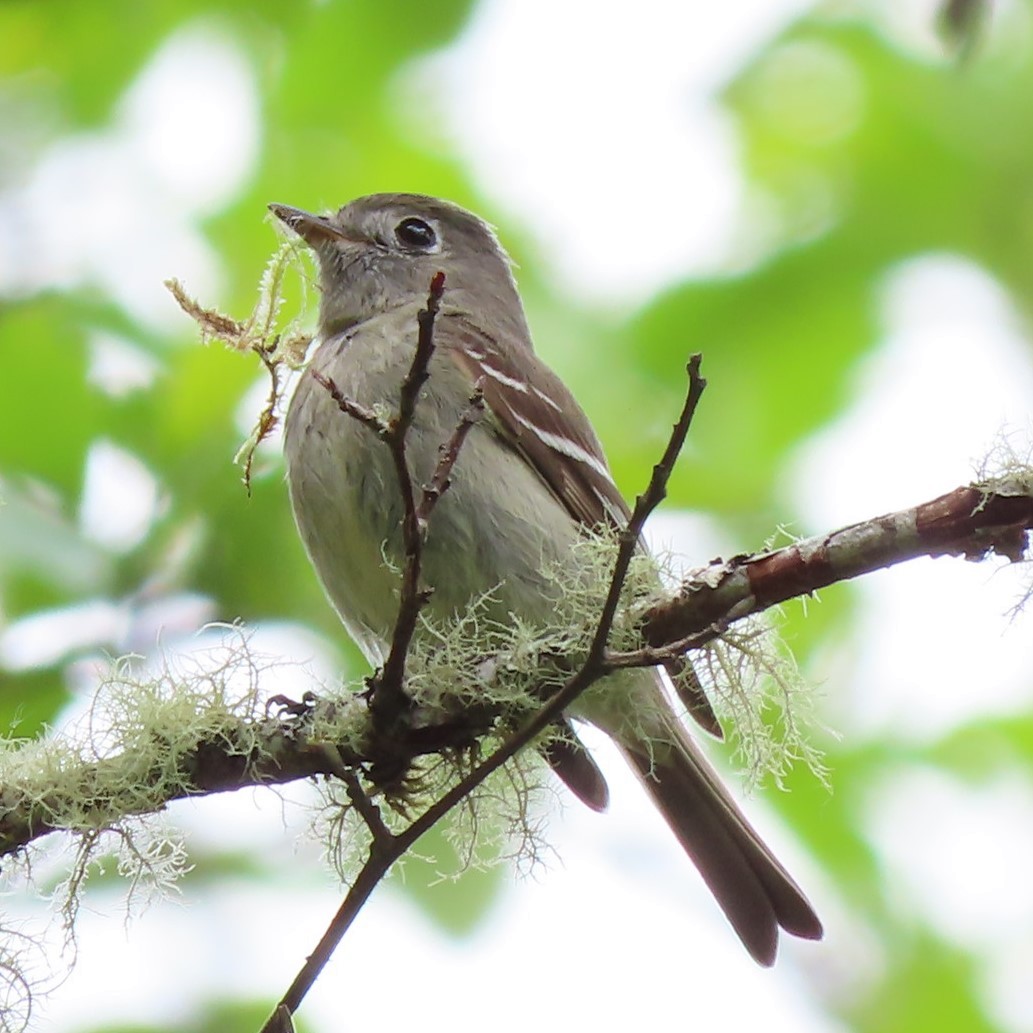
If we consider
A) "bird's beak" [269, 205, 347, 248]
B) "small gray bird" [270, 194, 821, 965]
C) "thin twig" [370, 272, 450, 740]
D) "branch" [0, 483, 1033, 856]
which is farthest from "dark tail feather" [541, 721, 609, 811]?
"bird's beak" [269, 205, 347, 248]

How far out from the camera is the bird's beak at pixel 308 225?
445 cm

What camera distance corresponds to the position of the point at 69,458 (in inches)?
160

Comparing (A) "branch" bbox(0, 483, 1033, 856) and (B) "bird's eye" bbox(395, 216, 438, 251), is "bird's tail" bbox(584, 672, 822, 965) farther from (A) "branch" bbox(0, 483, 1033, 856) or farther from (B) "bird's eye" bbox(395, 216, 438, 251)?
(B) "bird's eye" bbox(395, 216, 438, 251)

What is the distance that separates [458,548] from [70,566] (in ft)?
3.40

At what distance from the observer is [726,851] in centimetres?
393

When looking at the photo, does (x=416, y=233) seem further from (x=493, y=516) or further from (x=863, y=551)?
(x=863, y=551)

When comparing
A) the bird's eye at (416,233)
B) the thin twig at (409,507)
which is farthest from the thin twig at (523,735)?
the bird's eye at (416,233)

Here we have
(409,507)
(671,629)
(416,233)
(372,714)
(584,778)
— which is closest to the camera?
(409,507)

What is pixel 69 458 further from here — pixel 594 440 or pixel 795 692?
pixel 795 692

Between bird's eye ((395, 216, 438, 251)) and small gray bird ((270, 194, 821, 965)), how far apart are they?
0.34 m

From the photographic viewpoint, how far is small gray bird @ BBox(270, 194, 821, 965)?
11.7 ft

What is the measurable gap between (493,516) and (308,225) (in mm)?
1366

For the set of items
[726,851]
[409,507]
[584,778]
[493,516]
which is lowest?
[409,507]

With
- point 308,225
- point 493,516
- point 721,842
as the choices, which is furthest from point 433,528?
point 308,225
